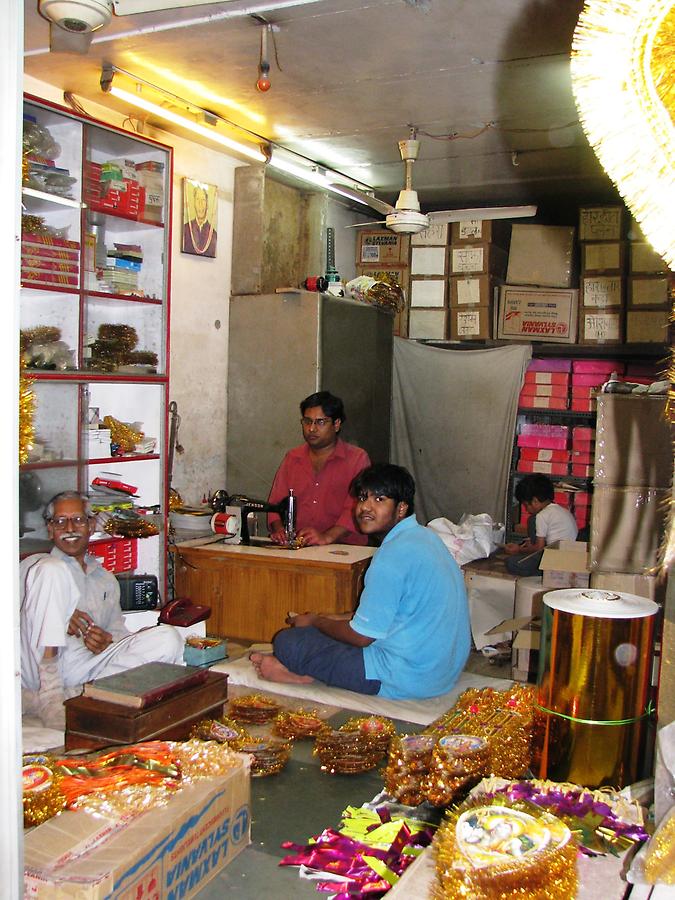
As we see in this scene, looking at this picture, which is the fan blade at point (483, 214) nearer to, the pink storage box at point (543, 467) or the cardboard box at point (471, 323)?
the cardboard box at point (471, 323)

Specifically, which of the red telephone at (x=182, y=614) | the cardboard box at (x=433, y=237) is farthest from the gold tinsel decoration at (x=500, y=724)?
the cardboard box at (x=433, y=237)

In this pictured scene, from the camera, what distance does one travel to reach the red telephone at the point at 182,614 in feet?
14.2

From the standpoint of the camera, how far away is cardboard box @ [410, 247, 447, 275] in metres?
7.02

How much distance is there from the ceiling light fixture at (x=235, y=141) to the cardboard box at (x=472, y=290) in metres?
1.14

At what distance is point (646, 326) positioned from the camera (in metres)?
6.53

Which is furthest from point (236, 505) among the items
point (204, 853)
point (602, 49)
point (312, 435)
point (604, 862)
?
point (602, 49)

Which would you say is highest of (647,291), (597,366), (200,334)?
(647,291)

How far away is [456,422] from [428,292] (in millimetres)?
1180

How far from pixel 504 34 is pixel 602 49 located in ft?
10.5

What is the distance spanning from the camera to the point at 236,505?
16.4ft

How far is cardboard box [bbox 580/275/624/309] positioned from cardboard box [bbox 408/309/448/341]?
46.9 inches

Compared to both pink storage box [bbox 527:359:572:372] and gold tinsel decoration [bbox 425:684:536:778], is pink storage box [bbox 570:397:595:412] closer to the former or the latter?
pink storage box [bbox 527:359:572:372]

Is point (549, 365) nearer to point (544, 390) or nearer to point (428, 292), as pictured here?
point (544, 390)

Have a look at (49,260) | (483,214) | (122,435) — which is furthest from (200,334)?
(483,214)
